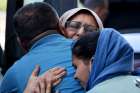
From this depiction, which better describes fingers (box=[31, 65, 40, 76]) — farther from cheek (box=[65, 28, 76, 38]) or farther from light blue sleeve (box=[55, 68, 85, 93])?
cheek (box=[65, 28, 76, 38])

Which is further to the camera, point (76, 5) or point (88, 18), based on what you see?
point (76, 5)

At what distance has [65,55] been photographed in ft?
13.6

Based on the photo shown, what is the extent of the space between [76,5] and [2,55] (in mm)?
964

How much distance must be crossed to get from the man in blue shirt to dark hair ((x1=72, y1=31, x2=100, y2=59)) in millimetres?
308

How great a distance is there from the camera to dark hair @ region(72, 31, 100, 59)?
370 centimetres

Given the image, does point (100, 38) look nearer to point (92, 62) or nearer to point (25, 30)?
point (92, 62)

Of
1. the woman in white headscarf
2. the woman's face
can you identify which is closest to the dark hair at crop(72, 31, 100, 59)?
the woman in white headscarf

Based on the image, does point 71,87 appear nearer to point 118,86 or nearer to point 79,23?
point 118,86

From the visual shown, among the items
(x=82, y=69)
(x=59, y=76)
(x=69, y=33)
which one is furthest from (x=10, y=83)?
(x=69, y=33)

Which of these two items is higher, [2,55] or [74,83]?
[74,83]

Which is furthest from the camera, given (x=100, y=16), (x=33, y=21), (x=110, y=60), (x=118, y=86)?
(x=100, y=16)

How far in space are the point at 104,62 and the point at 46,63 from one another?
1.97ft

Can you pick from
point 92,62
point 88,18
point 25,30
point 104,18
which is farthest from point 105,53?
point 104,18

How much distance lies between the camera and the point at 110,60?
3.63m
